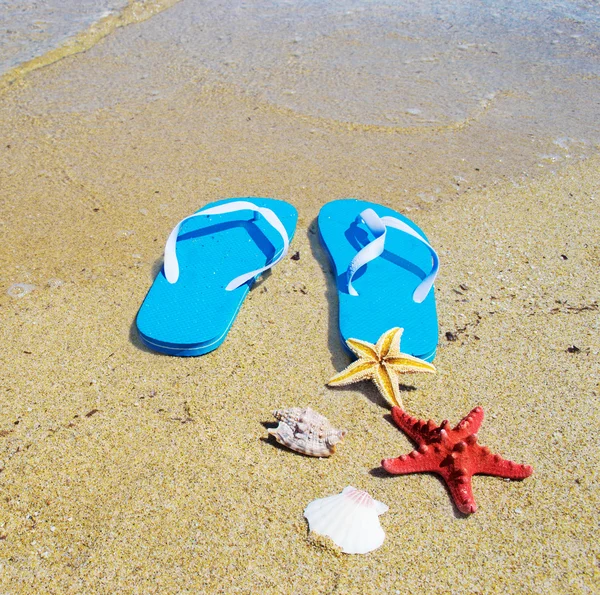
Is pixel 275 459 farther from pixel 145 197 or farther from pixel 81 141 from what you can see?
pixel 81 141

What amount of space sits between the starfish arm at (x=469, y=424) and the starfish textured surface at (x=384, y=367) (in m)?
0.27

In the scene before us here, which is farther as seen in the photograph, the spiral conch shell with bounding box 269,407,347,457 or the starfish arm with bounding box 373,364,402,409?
the starfish arm with bounding box 373,364,402,409

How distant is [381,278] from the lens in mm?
2971

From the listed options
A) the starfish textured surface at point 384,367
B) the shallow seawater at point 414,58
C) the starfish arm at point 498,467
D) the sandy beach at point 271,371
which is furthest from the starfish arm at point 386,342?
the shallow seawater at point 414,58

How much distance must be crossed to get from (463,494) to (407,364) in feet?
1.98

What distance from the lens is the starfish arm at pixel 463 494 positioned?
1993mm

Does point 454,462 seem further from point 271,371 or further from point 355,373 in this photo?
point 271,371

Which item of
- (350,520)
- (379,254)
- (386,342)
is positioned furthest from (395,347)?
(350,520)

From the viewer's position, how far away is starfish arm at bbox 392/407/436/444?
2211 millimetres

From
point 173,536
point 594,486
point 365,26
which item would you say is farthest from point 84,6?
point 594,486

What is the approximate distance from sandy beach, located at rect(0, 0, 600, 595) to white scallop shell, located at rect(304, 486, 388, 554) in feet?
0.12

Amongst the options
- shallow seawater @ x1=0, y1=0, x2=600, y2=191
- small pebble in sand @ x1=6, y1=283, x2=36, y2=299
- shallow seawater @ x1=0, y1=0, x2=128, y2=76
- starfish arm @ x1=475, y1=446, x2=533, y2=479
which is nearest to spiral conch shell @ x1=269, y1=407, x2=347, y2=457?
starfish arm @ x1=475, y1=446, x2=533, y2=479

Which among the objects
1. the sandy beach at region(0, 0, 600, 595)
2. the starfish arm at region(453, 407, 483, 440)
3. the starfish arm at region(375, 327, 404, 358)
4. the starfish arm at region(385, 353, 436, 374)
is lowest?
the sandy beach at region(0, 0, 600, 595)

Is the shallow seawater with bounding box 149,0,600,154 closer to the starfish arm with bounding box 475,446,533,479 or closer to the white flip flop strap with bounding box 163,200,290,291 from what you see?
the white flip flop strap with bounding box 163,200,290,291
